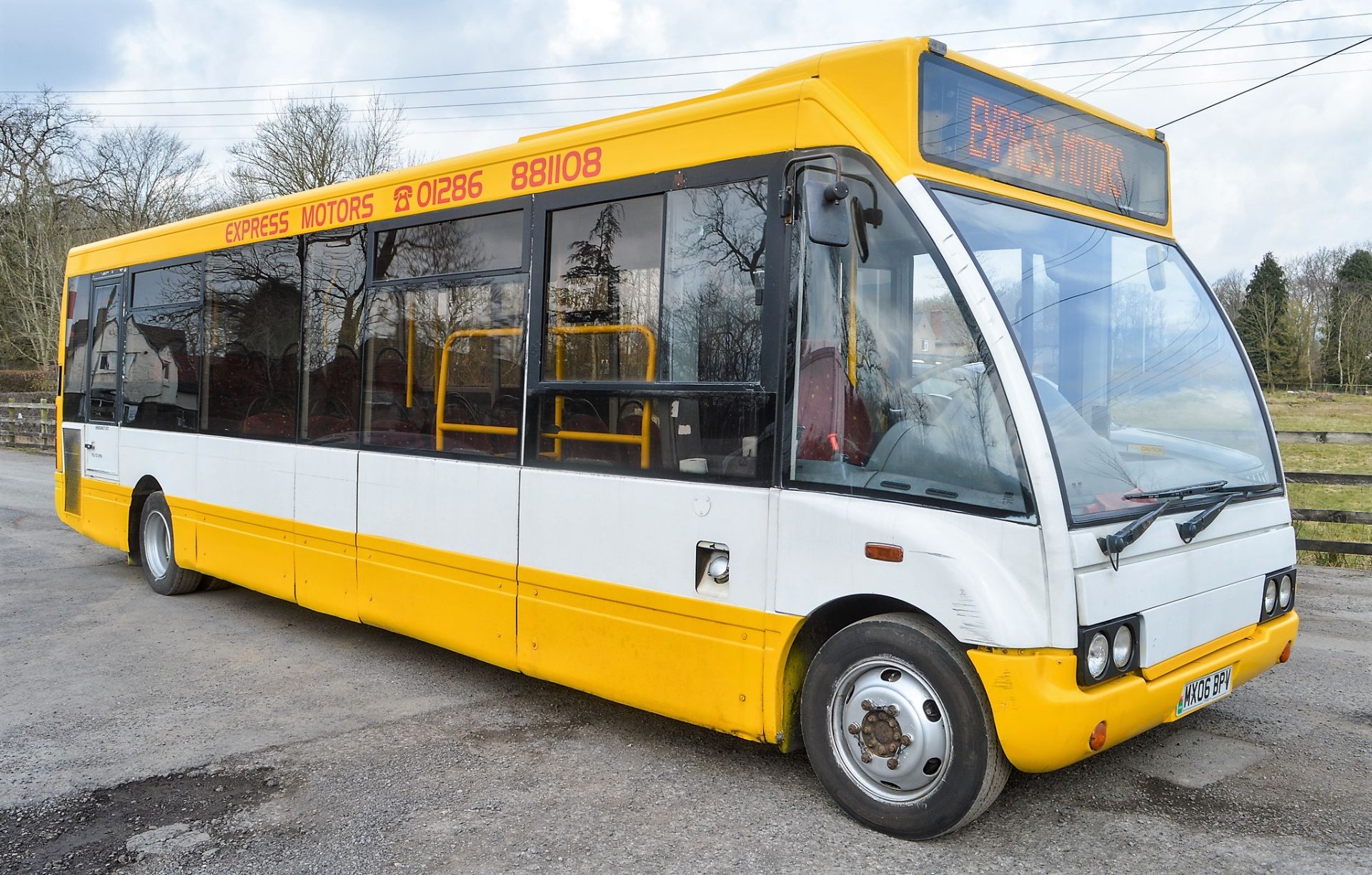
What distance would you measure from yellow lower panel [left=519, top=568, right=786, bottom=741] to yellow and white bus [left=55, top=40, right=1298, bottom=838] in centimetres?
1

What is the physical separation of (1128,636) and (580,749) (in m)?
2.48

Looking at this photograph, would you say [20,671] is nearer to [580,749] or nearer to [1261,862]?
[580,749]

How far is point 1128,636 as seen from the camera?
11.9 ft

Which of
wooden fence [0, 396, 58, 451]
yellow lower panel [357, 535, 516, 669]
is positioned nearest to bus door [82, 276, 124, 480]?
yellow lower panel [357, 535, 516, 669]

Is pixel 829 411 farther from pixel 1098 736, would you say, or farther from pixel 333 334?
pixel 333 334

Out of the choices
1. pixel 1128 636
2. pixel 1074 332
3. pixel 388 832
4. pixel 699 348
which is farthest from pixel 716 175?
pixel 388 832

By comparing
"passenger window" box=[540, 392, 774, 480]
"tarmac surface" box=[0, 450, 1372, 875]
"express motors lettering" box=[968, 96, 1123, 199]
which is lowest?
"tarmac surface" box=[0, 450, 1372, 875]

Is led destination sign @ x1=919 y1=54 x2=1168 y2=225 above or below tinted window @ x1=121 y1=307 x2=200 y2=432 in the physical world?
above

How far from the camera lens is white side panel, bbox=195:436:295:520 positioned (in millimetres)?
6895

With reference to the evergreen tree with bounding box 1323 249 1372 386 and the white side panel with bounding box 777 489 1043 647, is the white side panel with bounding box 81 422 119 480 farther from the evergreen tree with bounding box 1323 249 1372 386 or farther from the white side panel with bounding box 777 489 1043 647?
the evergreen tree with bounding box 1323 249 1372 386

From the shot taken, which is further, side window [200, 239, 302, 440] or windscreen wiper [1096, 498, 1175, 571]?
side window [200, 239, 302, 440]

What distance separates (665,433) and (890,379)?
3.71 ft

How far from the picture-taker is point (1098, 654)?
3492 mm

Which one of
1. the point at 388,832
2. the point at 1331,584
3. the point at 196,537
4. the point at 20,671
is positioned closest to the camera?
the point at 388,832
